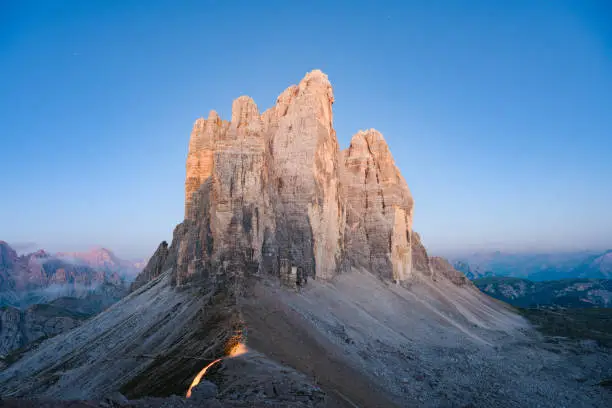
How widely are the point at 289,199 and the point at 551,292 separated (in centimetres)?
17025

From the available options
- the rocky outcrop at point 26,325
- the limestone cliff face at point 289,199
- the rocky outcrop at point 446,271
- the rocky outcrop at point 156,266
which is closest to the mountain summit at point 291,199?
the limestone cliff face at point 289,199

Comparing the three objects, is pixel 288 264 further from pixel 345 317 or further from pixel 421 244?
pixel 421 244

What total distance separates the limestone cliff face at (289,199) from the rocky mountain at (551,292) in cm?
12493

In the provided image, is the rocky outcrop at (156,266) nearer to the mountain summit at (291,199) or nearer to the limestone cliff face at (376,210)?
the mountain summit at (291,199)

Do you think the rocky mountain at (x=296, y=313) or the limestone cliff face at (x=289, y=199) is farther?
the limestone cliff face at (x=289, y=199)

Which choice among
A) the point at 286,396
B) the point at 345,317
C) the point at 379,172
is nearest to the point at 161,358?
the point at 286,396

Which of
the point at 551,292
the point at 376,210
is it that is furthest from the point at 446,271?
the point at 551,292

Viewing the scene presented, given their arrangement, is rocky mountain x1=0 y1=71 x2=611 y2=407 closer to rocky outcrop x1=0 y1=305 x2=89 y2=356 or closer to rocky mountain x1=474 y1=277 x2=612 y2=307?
rocky outcrop x1=0 y1=305 x2=89 y2=356

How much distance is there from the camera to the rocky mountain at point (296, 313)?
2522 centimetres

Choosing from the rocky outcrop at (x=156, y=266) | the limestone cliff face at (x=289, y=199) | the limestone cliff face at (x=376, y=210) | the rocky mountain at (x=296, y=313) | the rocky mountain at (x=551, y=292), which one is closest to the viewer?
the rocky mountain at (x=296, y=313)

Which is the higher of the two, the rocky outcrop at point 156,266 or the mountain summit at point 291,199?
the mountain summit at point 291,199

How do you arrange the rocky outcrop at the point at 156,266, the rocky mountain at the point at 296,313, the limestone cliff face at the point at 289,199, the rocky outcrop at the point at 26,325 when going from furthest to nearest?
the rocky outcrop at the point at 26,325 → the rocky outcrop at the point at 156,266 → the limestone cliff face at the point at 289,199 → the rocky mountain at the point at 296,313

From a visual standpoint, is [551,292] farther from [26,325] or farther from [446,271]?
[26,325]

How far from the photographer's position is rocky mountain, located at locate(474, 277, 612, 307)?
158 m
